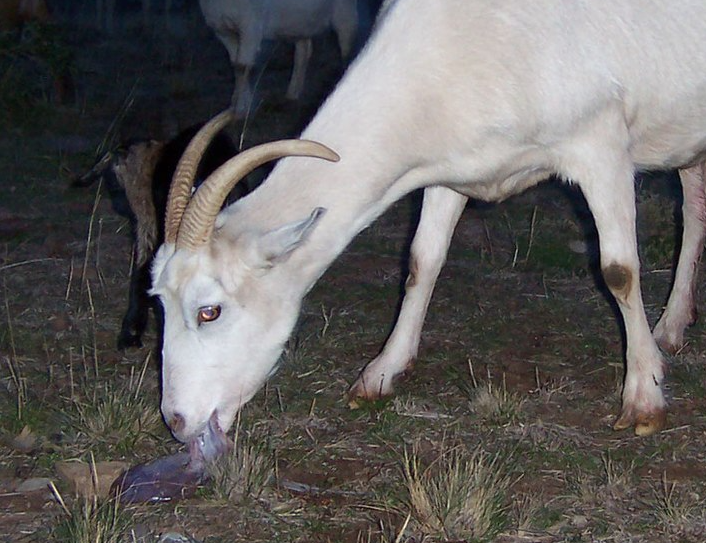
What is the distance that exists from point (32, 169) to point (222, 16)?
3652mm

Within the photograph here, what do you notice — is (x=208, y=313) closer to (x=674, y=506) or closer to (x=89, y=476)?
(x=89, y=476)

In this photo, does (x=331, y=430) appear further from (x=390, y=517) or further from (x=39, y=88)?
(x=39, y=88)

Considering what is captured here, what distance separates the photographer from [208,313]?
4250 millimetres

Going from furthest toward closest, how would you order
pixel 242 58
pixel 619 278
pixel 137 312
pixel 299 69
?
pixel 299 69 → pixel 242 58 → pixel 137 312 → pixel 619 278

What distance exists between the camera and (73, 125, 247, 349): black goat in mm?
5777

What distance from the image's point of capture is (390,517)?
4.05 metres

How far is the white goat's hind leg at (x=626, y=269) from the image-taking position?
482cm

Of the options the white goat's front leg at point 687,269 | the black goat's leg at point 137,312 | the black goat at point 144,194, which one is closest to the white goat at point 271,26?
the black goat at point 144,194

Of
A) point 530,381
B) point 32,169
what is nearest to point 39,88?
point 32,169

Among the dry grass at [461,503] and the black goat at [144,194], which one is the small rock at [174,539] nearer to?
the dry grass at [461,503]

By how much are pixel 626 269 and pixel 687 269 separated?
122 centimetres

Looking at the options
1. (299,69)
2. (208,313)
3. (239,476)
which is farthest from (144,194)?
(299,69)

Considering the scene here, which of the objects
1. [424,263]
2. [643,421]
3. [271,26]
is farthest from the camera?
[271,26]

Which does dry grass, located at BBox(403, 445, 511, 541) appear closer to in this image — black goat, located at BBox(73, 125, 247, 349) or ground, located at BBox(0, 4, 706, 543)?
ground, located at BBox(0, 4, 706, 543)
